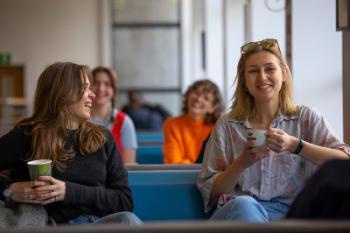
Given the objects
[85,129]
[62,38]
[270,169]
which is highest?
[62,38]

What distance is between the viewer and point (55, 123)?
2.11m

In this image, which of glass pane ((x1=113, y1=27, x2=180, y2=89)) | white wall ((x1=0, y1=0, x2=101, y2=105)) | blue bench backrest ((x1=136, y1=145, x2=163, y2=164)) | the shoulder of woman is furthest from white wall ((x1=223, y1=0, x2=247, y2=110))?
white wall ((x1=0, y1=0, x2=101, y2=105))

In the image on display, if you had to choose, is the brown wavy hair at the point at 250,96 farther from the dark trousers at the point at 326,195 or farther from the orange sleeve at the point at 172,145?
the orange sleeve at the point at 172,145

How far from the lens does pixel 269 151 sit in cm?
199

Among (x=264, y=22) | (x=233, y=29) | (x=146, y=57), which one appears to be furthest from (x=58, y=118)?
(x=146, y=57)

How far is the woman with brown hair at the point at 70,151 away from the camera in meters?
2.02

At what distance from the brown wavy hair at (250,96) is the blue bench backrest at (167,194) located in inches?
15.9

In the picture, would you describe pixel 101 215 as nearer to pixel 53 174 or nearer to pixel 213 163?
pixel 53 174

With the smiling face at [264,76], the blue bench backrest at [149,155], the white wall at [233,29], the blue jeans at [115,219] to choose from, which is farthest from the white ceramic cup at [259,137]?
the white wall at [233,29]

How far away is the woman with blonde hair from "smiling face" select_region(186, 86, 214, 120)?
1.41 m

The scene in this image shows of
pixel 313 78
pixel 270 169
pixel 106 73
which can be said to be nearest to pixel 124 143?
pixel 106 73

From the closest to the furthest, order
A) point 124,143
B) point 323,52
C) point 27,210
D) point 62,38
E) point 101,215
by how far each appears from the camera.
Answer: point 27,210, point 101,215, point 323,52, point 124,143, point 62,38

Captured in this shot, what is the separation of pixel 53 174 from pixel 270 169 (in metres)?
0.85

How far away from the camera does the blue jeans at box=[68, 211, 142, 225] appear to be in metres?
1.82
